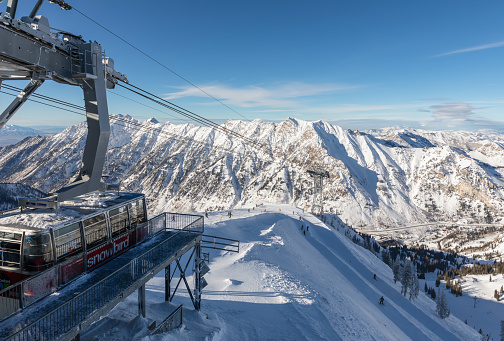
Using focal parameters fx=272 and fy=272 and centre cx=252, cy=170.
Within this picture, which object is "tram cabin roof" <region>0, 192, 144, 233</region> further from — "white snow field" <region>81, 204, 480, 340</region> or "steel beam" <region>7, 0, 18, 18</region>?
"steel beam" <region>7, 0, 18, 18</region>

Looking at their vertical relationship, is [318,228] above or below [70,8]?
below

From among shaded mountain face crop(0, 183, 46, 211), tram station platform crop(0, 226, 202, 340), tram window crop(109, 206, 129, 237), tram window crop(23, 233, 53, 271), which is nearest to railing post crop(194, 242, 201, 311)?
tram station platform crop(0, 226, 202, 340)

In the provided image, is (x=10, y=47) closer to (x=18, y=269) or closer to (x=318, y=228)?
(x=18, y=269)

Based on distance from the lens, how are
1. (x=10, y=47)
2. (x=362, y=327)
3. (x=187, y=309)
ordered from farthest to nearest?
(x=362, y=327) < (x=187, y=309) < (x=10, y=47)

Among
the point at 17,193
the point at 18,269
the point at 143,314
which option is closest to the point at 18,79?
the point at 18,269

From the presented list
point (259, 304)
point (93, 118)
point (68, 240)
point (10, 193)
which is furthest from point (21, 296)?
point (10, 193)

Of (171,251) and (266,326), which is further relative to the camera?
(266,326)

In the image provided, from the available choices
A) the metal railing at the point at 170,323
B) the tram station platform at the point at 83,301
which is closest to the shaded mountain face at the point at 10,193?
the metal railing at the point at 170,323
